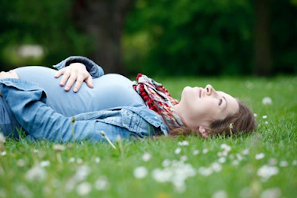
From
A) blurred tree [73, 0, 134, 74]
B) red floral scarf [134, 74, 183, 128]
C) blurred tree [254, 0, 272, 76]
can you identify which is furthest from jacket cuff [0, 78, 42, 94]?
blurred tree [254, 0, 272, 76]

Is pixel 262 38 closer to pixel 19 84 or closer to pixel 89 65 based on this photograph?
pixel 89 65

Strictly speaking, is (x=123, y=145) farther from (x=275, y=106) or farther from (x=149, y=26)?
(x=149, y=26)

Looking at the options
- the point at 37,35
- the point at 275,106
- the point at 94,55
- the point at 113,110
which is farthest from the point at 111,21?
the point at 113,110

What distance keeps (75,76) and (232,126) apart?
138cm

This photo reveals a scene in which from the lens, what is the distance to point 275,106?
624 centimetres

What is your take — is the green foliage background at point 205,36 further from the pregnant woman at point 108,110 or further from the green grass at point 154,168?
the green grass at point 154,168

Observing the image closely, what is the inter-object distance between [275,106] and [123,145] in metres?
3.51

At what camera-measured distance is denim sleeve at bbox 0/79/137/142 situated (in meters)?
3.50

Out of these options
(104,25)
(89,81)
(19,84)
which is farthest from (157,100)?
(104,25)

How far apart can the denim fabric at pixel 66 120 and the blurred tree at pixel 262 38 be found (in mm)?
13088

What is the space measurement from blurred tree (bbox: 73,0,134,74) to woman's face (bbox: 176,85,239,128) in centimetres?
1167

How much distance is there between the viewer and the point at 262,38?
16.2 metres

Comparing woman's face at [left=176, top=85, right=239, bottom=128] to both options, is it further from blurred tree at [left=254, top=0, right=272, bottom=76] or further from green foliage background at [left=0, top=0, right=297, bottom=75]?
green foliage background at [left=0, top=0, right=297, bottom=75]

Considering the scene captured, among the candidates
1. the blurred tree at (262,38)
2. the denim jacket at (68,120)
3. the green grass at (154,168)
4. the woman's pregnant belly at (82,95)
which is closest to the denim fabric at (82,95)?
the woman's pregnant belly at (82,95)
